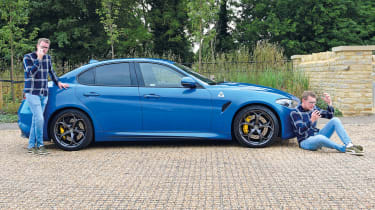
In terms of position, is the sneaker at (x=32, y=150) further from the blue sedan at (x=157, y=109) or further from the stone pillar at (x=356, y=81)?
the stone pillar at (x=356, y=81)

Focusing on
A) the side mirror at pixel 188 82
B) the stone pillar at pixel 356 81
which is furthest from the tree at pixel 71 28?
the side mirror at pixel 188 82

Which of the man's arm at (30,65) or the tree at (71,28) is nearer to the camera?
the man's arm at (30,65)

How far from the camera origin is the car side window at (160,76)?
25.6 ft

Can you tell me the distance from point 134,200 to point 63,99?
3.55m

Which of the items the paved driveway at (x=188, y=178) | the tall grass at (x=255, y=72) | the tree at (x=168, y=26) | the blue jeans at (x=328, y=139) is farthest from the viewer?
the tree at (x=168, y=26)

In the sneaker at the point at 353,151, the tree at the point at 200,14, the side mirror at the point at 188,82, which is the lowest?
the sneaker at the point at 353,151

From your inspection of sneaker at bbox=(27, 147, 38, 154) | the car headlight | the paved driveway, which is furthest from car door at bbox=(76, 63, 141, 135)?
the car headlight

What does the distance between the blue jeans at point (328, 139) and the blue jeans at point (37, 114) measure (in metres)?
4.37

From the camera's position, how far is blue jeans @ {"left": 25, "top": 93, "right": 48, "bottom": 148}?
7.42 m

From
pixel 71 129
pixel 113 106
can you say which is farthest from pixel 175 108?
pixel 71 129

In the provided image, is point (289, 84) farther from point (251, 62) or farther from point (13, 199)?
point (13, 199)

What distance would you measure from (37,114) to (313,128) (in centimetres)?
462

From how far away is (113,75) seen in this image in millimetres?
7965

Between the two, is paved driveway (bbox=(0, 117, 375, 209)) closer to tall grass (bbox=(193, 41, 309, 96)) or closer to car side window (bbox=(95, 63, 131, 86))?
car side window (bbox=(95, 63, 131, 86))
